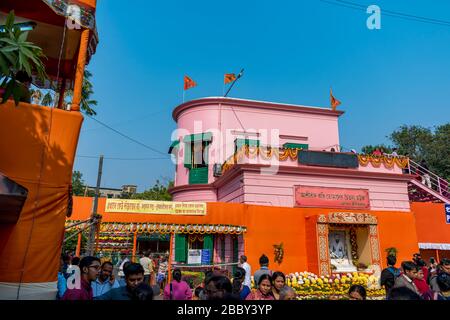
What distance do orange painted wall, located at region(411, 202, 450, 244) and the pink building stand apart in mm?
1645

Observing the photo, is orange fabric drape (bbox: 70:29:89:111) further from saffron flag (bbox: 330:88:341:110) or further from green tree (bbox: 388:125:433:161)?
green tree (bbox: 388:125:433:161)

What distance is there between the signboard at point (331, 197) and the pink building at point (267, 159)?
0.09 meters

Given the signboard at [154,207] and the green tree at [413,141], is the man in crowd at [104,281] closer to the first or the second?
the signboard at [154,207]

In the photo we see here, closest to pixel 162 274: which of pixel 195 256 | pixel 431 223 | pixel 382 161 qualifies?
pixel 195 256

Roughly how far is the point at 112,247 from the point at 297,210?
9473 millimetres

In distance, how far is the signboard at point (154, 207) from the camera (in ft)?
41.0

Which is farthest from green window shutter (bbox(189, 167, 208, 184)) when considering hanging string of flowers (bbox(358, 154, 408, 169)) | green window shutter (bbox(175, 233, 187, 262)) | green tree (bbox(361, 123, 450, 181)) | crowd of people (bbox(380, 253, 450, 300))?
green tree (bbox(361, 123, 450, 181))

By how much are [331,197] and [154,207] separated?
7796 mm

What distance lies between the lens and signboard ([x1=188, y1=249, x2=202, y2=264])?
46.8 ft

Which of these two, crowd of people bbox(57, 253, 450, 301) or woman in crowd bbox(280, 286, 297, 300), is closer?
crowd of people bbox(57, 253, 450, 301)

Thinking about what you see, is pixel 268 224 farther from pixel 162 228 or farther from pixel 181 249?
pixel 181 249

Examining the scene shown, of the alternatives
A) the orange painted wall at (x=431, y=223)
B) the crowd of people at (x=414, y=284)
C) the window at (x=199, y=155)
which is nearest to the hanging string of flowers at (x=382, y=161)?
the orange painted wall at (x=431, y=223)

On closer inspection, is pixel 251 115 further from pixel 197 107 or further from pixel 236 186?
pixel 236 186

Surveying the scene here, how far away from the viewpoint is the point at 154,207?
1288 cm
